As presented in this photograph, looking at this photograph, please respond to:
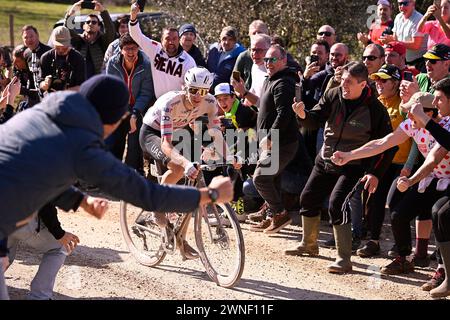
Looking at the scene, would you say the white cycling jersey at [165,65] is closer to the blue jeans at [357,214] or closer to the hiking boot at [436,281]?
the blue jeans at [357,214]

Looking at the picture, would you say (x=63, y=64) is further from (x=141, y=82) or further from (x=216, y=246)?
(x=216, y=246)

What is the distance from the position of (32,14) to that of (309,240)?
1017 inches

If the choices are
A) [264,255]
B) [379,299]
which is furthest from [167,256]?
[379,299]

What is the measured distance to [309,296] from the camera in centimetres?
730

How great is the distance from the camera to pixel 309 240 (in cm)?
852

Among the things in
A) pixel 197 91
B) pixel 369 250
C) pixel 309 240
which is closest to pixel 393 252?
pixel 369 250

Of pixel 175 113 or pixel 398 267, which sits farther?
pixel 398 267

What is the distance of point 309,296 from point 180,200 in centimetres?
264

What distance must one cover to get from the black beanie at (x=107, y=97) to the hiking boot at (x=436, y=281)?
3.70 m

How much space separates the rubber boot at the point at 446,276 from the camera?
715cm

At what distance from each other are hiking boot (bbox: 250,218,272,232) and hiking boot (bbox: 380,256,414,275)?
180 cm

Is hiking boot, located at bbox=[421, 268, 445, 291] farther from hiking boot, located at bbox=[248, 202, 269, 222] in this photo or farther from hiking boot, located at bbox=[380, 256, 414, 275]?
hiking boot, located at bbox=[248, 202, 269, 222]

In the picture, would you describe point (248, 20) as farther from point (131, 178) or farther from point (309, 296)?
point (131, 178)
